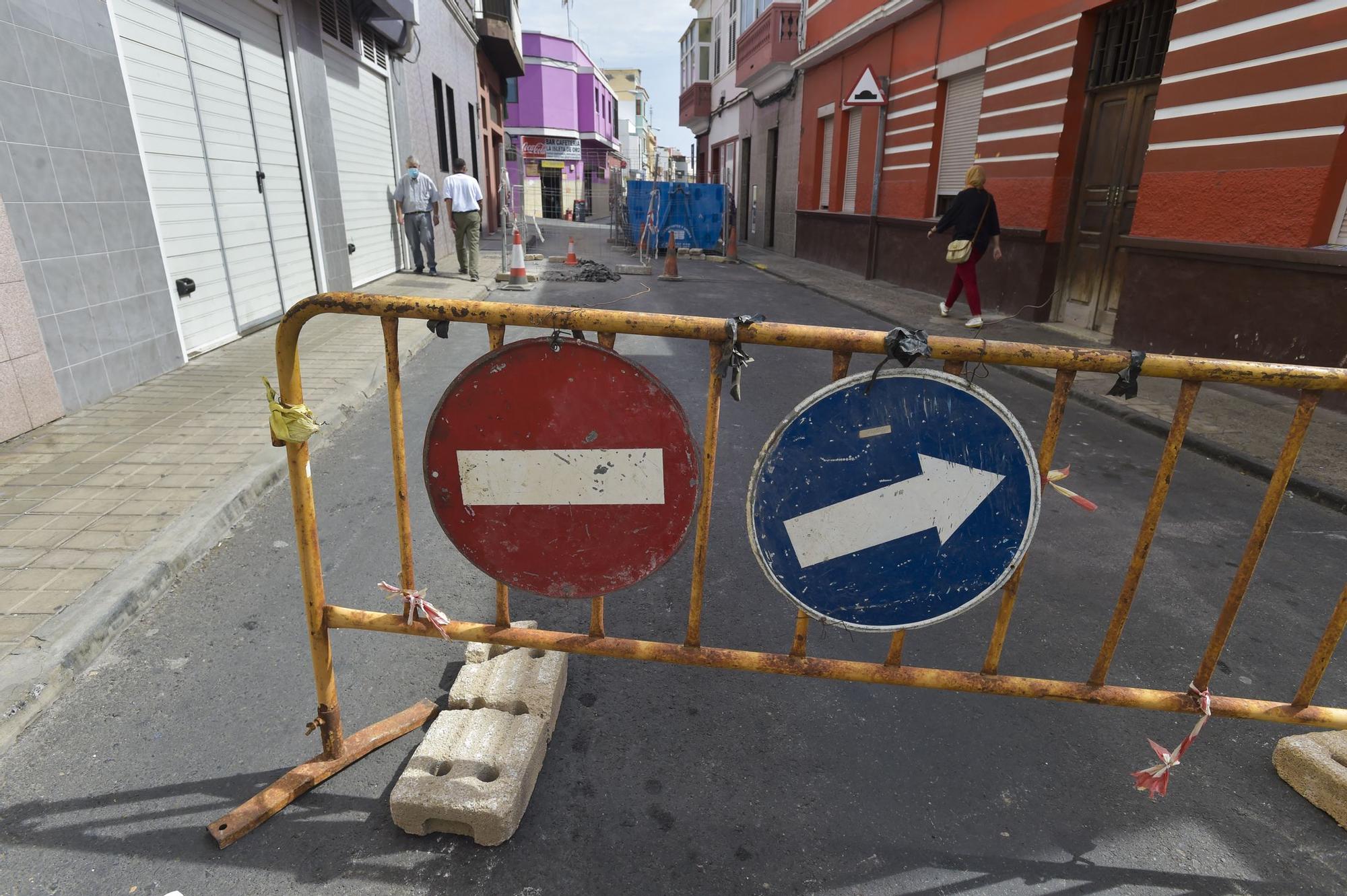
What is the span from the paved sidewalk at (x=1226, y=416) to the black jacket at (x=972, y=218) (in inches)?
48.5

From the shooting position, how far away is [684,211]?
72.4 ft

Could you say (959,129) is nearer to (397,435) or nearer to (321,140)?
(321,140)

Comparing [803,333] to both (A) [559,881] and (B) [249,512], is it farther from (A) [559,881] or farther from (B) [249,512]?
(B) [249,512]

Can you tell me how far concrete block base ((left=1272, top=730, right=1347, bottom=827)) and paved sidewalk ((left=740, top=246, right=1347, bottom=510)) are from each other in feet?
9.61

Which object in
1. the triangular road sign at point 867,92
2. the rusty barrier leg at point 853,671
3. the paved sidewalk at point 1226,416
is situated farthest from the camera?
the triangular road sign at point 867,92

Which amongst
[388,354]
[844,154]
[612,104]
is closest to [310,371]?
[388,354]

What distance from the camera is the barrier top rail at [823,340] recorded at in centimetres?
200

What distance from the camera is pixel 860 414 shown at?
2.00 meters

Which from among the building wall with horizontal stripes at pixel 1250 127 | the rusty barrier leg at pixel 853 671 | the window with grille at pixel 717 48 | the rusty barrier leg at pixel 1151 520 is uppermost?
the window with grille at pixel 717 48

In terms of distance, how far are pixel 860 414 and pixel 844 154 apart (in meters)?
17.9

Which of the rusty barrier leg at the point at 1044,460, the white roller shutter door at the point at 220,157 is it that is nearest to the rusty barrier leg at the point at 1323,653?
the rusty barrier leg at the point at 1044,460

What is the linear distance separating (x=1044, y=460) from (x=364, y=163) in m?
13.1

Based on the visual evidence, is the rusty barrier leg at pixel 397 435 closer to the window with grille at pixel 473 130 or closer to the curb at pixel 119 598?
the curb at pixel 119 598

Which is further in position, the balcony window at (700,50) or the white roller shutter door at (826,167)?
the balcony window at (700,50)
